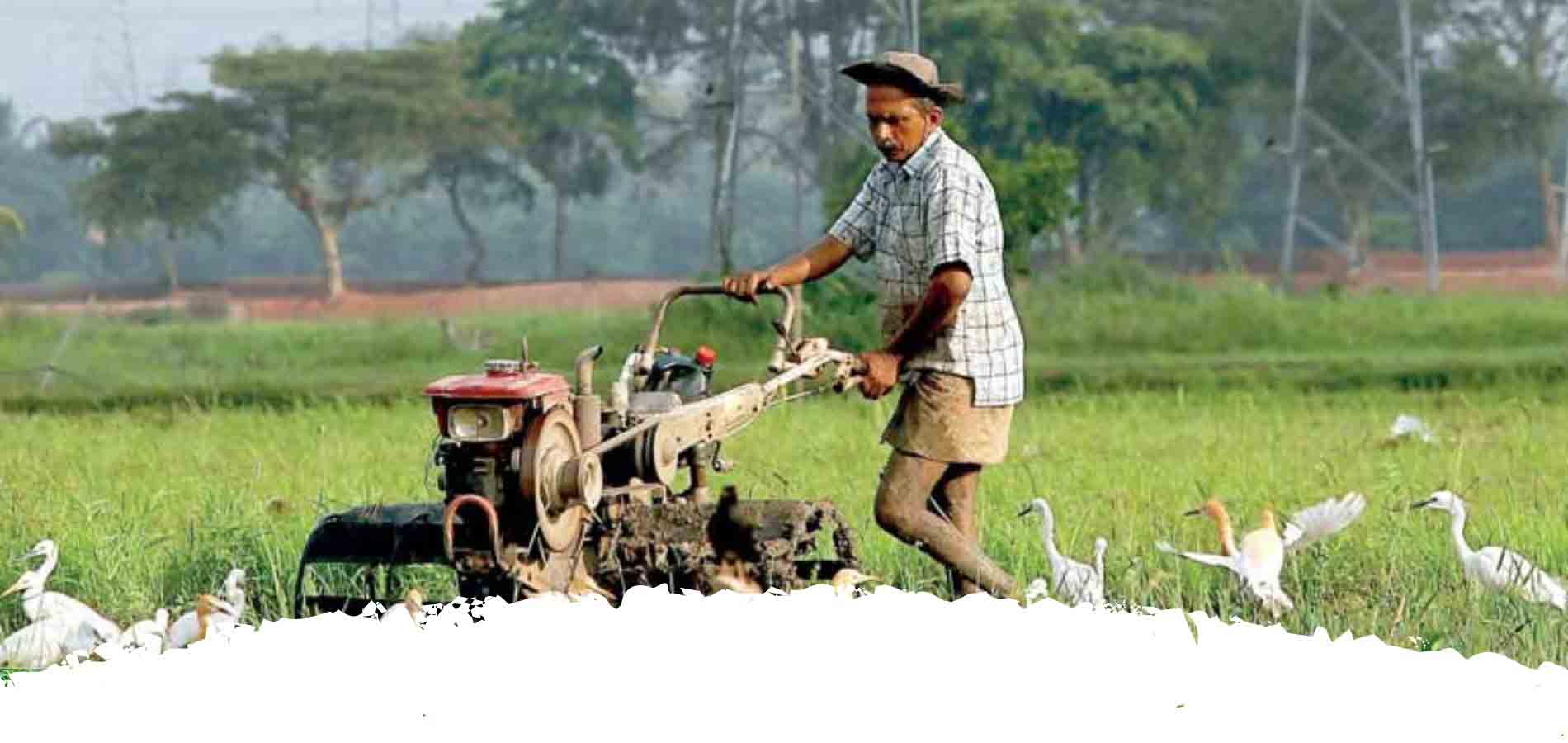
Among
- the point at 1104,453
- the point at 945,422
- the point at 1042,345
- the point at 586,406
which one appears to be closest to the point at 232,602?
the point at 586,406

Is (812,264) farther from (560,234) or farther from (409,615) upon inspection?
(560,234)

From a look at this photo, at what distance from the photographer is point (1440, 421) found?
12.2 m

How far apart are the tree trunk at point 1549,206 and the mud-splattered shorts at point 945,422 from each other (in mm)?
32124

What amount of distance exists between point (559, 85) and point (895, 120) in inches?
1226

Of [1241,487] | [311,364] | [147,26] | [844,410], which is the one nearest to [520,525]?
[1241,487]

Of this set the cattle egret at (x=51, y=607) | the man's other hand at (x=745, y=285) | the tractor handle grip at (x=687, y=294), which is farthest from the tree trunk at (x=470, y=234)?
the man's other hand at (x=745, y=285)

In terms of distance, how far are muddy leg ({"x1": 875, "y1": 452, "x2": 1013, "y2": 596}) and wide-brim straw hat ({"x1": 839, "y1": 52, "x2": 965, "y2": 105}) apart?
2.62 ft

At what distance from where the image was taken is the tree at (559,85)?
3603 centimetres

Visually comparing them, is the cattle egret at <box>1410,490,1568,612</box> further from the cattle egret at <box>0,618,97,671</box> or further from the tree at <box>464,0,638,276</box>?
the tree at <box>464,0,638,276</box>

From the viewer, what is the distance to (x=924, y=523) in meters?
5.63

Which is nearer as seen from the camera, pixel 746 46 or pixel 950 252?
pixel 950 252

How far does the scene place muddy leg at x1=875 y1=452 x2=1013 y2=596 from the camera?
563 cm

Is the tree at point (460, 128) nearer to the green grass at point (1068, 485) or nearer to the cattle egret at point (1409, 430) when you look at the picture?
the green grass at point (1068, 485)

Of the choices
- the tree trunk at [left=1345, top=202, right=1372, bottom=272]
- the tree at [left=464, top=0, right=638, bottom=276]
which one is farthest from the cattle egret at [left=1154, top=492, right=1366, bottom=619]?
the tree trunk at [left=1345, top=202, right=1372, bottom=272]
